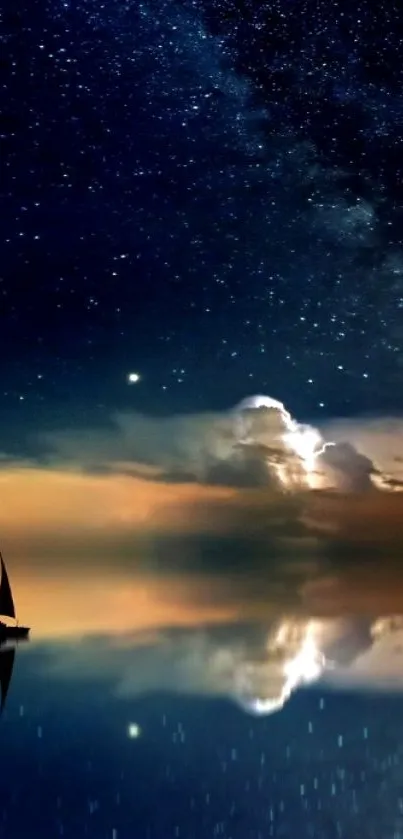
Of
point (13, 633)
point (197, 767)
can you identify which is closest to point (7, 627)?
point (13, 633)

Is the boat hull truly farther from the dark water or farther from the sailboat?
the dark water

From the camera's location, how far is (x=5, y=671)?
94.5 ft

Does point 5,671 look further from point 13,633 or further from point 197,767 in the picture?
point 197,767

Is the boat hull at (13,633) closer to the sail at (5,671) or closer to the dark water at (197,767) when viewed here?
the sail at (5,671)

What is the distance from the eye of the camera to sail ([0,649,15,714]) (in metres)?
24.5

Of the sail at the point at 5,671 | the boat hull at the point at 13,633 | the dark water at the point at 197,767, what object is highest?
the boat hull at the point at 13,633

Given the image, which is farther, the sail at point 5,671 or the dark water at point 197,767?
the sail at point 5,671

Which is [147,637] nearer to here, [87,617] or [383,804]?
[87,617]

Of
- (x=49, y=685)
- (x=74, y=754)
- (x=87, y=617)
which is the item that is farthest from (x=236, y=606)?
(x=74, y=754)

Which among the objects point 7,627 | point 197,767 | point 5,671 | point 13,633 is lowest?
point 197,767

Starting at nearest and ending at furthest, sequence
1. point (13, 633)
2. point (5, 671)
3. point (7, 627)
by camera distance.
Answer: point (5, 671), point (7, 627), point (13, 633)

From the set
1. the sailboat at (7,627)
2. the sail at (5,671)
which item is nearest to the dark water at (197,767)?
the sail at (5,671)

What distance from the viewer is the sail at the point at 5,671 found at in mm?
24533

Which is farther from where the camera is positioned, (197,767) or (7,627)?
(7,627)
